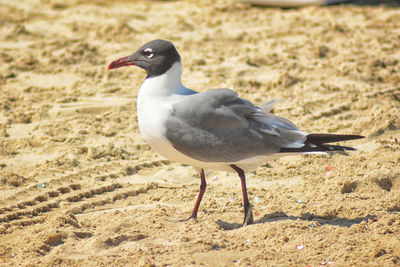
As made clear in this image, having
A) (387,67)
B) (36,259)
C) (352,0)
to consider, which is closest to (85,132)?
(36,259)

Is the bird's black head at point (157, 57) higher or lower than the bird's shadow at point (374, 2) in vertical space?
higher

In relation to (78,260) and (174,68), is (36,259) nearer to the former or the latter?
(78,260)

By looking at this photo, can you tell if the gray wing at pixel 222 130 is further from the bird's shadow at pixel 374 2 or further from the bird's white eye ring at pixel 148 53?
the bird's shadow at pixel 374 2

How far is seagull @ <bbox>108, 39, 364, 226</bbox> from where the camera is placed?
3.44 metres

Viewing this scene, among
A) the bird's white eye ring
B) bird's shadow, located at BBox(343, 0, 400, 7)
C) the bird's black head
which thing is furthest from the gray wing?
bird's shadow, located at BBox(343, 0, 400, 7)

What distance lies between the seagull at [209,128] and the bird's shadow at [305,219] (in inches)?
4.9

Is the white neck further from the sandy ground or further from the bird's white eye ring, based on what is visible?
the sandy ground

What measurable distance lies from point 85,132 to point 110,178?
0.81m

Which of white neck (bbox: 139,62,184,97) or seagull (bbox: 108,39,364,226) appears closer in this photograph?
seagull (bbox: 108,39,364,226)

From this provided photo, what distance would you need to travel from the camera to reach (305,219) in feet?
12.1

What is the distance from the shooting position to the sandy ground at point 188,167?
3.26 metres

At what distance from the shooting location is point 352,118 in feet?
17.5

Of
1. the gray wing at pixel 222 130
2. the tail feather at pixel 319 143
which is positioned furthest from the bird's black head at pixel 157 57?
the tail feather at pixel 319 143

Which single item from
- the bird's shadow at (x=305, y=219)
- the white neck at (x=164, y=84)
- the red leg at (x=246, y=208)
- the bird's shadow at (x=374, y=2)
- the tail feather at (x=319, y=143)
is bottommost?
the bird's shadow at (x=305, y=219)
